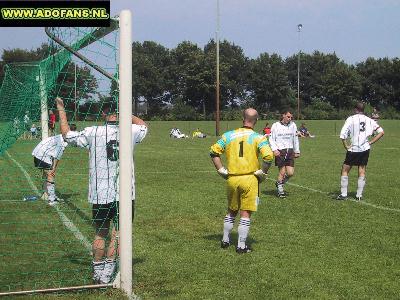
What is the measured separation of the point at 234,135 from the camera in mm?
8109

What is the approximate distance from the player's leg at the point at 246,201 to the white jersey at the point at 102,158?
2.00 metres

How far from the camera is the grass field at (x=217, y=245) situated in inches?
252

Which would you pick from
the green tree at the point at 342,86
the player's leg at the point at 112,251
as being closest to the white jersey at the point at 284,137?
the player's leg at the point at 112,251

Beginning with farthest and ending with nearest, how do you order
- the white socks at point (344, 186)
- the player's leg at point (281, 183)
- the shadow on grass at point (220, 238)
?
the player's leg at point (281, 183)
the white socks at point (344, 186)
the shadow on grass at point (220, 238)

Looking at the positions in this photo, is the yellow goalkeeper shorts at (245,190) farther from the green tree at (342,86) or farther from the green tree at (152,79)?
the green tree at (342,86)

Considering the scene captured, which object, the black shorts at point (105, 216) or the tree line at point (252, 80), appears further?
the tree line at point (252, 80)

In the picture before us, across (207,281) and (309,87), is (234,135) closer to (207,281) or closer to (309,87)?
(207,281)

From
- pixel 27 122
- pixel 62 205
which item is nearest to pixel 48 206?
pixel 62 205

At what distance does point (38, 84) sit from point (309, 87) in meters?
109

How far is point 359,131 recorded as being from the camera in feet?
41.5

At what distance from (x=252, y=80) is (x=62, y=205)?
9860 cm

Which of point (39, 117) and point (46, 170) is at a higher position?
point (39, 117)

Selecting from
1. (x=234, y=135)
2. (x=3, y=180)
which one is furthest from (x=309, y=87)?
(x=234, y=135)

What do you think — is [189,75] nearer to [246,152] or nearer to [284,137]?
[284,137]
